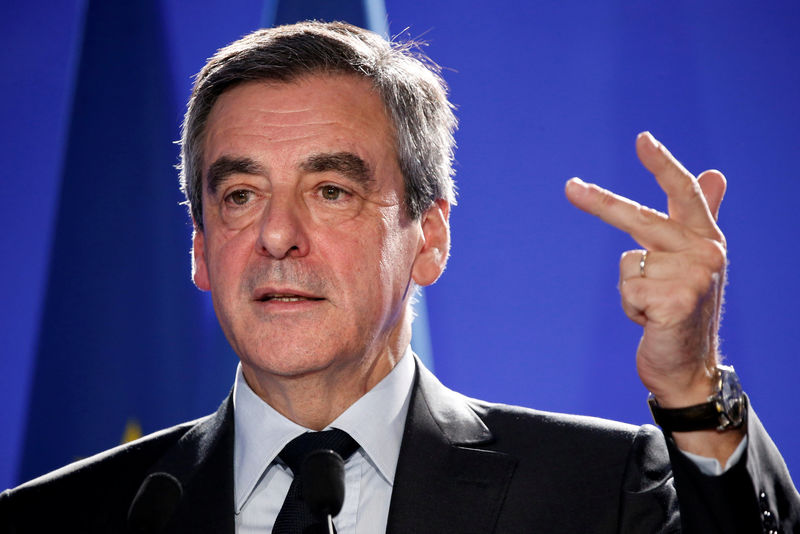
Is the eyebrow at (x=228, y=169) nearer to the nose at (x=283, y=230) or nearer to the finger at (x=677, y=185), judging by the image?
the nose at (x=283, y=230)

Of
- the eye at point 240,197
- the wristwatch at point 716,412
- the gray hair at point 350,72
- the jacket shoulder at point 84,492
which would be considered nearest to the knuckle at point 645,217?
the wristwatch at point 716,412

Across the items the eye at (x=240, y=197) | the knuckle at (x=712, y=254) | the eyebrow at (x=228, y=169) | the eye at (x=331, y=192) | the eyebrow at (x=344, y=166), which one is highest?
the eyebrow at (x=344, y=166)

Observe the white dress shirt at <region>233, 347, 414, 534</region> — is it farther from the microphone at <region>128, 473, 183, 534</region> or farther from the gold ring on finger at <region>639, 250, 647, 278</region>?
the gold ring on finger at <region>639, 250, 647, 278</region>

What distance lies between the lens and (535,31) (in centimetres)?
254

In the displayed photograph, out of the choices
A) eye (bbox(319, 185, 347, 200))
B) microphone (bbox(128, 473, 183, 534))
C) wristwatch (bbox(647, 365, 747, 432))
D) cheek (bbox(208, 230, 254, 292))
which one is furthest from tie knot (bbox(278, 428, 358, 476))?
wristwatch (bbox(647, 365, 747, 432))

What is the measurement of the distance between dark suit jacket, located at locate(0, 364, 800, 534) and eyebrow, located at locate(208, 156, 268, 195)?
0.50 metres

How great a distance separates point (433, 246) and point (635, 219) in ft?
2.87

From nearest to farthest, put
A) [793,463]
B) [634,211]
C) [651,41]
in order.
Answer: [634,211] → [793,463] → [651,41]

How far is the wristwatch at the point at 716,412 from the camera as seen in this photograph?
1.36m

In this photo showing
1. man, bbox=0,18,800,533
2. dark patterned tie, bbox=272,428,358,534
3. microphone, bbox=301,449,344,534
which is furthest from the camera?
man, bbox=0,18,800,533

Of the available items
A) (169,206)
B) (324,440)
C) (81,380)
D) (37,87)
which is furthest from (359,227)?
(37,87)

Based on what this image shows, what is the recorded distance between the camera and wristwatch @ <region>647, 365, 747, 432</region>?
4.47 feet

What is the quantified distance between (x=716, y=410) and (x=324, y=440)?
78 cm

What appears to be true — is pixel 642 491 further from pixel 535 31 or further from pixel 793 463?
pixel 535 31
